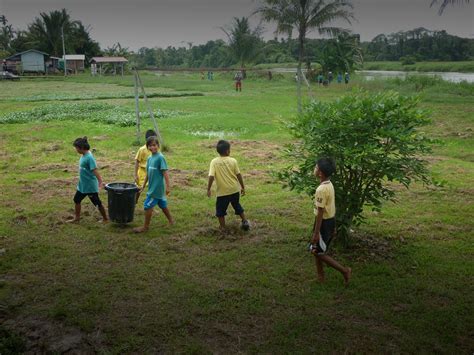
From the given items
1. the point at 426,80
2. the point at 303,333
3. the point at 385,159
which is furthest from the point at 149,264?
the point at 426,80

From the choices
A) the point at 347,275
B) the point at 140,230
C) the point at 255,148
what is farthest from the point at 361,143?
the point at 255,148

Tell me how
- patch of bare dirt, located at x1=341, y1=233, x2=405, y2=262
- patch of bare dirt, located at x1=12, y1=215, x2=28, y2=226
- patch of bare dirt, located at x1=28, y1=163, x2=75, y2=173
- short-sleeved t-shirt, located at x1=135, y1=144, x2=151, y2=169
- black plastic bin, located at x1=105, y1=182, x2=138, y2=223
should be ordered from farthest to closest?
patch of bare dirt, located at x1=28, y1=163, x2=75, y2=173 → short-sleeved t-shirt, located at x1=135, y1=144, x2=151, y2=169 → patch of bare dirt, located at x1=12, y1=215, x2=28, y2=226 → black plastic bin, located at x1=105, y1=182, x2=138, y2=223 → patch of bare dirt, located at x1=341, y1=233, x2=405, y2=262

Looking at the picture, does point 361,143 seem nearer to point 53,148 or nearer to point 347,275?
point 347,275

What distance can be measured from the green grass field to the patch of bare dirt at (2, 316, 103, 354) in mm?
14

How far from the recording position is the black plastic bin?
6906 mm

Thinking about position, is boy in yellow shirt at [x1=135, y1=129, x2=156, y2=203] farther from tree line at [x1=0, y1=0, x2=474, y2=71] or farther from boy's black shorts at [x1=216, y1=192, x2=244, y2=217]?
tree line at [x1=0, y1=0, x2=474, y2=71]

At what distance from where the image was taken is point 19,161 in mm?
11977

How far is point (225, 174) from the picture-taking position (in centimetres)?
663

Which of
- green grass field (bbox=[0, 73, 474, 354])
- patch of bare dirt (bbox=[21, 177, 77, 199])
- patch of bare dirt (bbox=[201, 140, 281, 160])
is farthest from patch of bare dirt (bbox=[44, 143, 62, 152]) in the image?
patch of bare dirt (bbox=[201, 140, 281, 160])

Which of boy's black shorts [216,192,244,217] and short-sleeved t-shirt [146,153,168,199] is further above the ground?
short-sleeved t-shirt [146,153,168,199]

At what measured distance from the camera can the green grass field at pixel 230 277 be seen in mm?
Result: 4270

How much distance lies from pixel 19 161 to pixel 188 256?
7747 mm

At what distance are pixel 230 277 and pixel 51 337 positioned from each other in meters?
1.96

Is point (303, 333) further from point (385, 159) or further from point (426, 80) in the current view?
point (426, 80)
